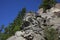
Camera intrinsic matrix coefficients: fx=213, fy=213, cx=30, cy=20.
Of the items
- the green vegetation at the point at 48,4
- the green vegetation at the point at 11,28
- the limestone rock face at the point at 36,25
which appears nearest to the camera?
the limestone rock face at the point at 36,25

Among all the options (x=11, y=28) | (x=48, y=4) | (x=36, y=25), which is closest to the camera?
(x=36, y=25)

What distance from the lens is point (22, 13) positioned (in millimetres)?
106062

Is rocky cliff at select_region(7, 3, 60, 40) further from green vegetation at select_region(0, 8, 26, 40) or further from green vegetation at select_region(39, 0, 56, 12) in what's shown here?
green vegetation at select_region(0, 8, 26, 40)

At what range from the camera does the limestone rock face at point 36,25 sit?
53.5 meters

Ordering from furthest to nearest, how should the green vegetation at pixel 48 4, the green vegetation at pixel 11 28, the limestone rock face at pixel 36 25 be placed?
the green vegetation at pixel 11 28 < the green vegetation at pixel 48 4 < the limestone rock face at pixel 36 25

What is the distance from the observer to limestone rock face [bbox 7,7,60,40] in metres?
53.5

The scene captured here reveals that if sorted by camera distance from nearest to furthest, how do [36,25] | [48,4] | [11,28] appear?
1. [36,25]
2. [48,4]
3. [11,28]

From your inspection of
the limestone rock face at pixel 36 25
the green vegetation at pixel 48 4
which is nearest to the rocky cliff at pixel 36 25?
the limestone rock face at pixel 36 25

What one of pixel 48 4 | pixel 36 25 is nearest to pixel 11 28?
pixel 48 4

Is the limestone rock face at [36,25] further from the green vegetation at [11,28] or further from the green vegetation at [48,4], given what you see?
the green vegetation at [11,28]

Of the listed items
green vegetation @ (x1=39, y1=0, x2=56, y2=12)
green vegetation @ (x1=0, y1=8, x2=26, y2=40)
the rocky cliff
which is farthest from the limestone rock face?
green vegetation @ (x1=0, y1=8, x2=26, y2=40)

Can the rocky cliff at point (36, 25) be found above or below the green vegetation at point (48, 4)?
below

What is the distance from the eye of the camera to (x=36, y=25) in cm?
5884

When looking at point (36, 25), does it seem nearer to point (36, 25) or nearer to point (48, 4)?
point (36, 25)
